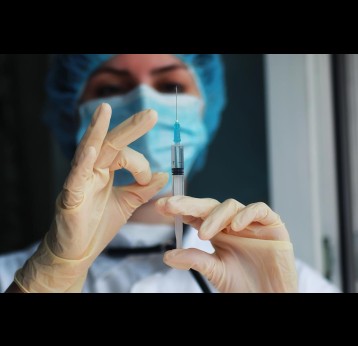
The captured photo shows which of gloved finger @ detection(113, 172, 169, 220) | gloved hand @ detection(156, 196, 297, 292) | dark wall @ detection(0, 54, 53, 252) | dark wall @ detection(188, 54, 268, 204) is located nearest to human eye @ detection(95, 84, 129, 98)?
gloved finger @ detection(113, 172, 169, 220)

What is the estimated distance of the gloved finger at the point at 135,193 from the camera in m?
0.79

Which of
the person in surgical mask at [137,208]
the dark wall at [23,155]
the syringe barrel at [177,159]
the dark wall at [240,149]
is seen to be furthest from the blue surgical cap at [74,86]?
the dark wall at [23,155]

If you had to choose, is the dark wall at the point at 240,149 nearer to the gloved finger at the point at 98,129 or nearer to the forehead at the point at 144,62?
the forehead at the point at 144,62

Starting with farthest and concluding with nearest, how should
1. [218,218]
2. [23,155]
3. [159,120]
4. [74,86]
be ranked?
[23,155] < [74,86] < [159,120] < [218,218]

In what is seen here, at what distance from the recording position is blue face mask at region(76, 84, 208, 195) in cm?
100

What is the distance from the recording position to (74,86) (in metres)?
1.39

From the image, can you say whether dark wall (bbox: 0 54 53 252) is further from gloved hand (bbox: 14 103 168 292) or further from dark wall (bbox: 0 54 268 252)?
gloved hand (bbox: 14 103 168 292)

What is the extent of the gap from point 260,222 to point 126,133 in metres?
0.29

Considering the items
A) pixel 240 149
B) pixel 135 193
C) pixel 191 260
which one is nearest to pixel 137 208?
pixel 135 193

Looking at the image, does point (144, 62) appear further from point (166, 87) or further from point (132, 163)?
point (132, 163)
